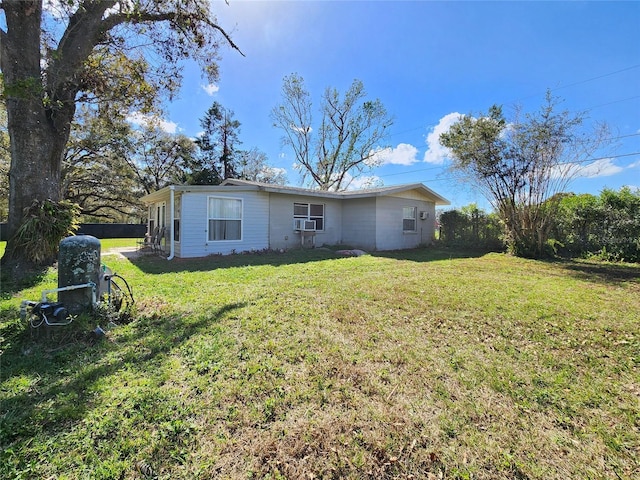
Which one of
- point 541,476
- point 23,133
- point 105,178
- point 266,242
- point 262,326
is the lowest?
point 541,476

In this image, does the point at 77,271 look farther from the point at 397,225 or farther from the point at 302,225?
the point at 397,225

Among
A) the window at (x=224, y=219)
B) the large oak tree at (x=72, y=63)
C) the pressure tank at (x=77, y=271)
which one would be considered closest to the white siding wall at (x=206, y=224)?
the window at (x=224, y=219)

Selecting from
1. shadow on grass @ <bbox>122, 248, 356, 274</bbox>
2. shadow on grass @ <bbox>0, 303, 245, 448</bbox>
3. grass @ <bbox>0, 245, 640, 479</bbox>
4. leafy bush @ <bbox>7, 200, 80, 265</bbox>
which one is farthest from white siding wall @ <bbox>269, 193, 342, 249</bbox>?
shadow on grass @ <bbox>0, 303, 245, 448</bbox>

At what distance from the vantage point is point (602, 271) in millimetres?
7574

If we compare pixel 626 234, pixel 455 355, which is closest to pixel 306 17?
pixel 455 355

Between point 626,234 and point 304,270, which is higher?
point 626,234

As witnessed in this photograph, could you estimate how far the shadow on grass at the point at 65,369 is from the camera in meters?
1.87

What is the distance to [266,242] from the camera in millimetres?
10906

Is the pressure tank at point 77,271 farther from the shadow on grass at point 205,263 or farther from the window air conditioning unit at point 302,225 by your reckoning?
the window air conditioning unit at point 302,225

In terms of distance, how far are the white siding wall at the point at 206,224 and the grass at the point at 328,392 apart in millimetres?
4808

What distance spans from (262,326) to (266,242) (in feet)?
24.9

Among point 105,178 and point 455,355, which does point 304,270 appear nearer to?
point 455,355

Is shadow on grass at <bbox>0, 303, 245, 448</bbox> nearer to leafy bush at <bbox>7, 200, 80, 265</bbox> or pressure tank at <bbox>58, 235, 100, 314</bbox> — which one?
pressure tank at <bbox>58, 235, 100, 314</bbox>

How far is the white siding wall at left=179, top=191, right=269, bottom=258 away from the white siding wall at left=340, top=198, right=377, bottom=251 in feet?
12.8
